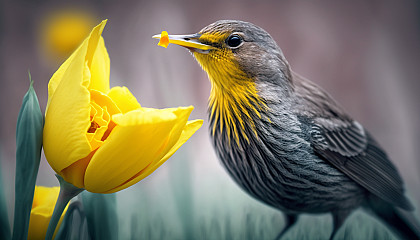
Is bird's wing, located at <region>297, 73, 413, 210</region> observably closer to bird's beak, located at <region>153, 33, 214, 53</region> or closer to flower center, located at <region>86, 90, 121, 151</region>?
bird's beak, located at <region>153, 33, 214, 53</region>

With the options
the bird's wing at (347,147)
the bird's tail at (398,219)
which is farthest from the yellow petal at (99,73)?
the bird's tail at (398,219)

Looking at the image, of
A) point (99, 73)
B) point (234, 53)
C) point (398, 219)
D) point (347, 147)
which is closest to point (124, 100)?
point (99, 73)

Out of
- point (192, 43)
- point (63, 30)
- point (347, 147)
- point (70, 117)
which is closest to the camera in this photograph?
point (70, 117)

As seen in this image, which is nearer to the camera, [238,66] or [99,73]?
[99,73]

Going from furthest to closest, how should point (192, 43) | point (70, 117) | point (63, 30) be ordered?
1. point (63, 30)
2. point (192, 43)
3. point (70, 117)

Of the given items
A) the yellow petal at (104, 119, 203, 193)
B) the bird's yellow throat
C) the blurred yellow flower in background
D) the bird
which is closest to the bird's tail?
the bird

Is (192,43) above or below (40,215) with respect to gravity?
above

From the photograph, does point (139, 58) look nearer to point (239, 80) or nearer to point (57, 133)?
point (239, 80)

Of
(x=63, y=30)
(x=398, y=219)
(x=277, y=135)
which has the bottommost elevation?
(x=398, y=219)

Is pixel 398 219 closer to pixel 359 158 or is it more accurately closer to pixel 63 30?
pixel 359 158
